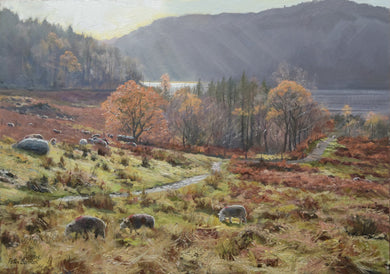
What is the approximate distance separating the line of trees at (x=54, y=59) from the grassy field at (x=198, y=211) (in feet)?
2.04

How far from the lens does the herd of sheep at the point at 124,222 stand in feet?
8.20

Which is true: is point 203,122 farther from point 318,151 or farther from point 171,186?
point 318,151

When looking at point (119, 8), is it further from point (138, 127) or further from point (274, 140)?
point (274, 140)

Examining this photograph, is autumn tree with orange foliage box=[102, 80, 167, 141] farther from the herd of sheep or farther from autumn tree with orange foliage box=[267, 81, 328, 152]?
the herd of sheep

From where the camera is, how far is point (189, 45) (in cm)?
412

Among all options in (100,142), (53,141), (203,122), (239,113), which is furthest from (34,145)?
(239,113)

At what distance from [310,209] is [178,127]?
260 centimetres

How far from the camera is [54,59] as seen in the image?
3.92 meters

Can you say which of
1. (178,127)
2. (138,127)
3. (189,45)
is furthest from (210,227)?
(138,127)

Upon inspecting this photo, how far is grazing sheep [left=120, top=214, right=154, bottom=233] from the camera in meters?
2.78

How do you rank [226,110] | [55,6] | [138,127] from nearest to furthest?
[55,6], [226,110], [138,127]

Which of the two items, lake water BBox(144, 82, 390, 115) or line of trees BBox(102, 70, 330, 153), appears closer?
line of trees BBox(102, 70, 330, 153)
